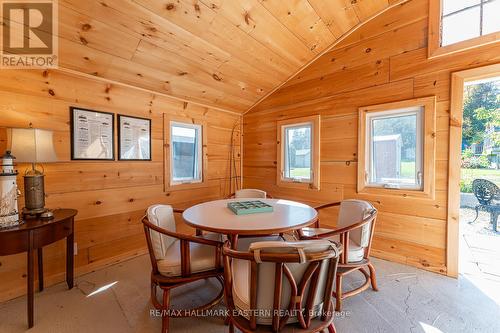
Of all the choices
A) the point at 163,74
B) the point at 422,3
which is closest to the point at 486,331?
the point at 422,3

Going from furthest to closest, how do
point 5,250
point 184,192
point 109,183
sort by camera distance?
point 184,192 → point 109,183 → point 5,250

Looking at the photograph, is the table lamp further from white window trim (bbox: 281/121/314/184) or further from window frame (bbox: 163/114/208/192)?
white window trim (bbox: 281/121/314/184)

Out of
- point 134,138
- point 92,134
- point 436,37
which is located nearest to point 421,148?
point 436,37

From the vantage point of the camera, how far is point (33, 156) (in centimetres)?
170

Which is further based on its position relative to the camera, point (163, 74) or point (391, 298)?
point (163, 74)

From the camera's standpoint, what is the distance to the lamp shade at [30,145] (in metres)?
1.65

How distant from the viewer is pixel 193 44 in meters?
2.30

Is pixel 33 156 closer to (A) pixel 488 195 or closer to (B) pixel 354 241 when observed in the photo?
(B) pixel 354 241

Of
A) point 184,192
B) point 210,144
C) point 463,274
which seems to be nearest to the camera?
point 463,274

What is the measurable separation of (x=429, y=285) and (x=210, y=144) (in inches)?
122

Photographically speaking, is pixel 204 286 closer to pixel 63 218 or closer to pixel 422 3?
pixel 63 218

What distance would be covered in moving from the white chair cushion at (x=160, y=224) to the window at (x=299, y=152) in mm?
2002

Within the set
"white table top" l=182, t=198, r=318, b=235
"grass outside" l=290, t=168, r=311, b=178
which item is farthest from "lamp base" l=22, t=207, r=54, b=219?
"grass outside" l=290, t=168, r=311, b=178

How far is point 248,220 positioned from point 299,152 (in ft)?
6.46
